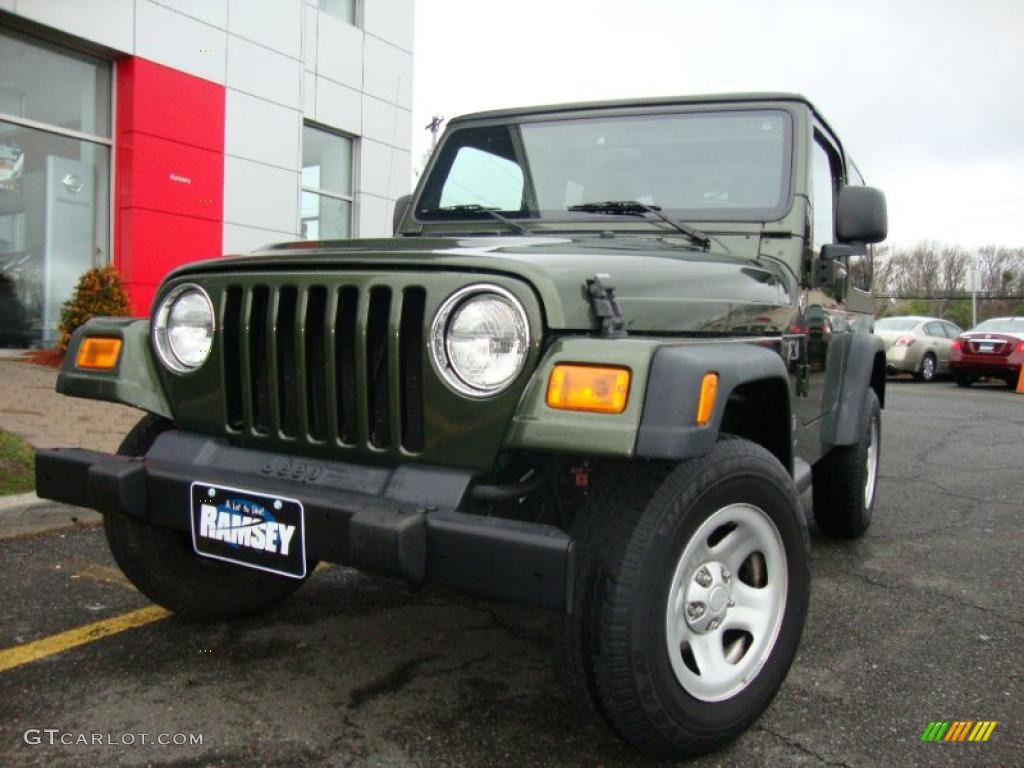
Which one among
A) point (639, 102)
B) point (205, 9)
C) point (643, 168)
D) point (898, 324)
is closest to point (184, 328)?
point (643, 168)

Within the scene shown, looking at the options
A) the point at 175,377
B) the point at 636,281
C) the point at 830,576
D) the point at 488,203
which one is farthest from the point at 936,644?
the point at 175,377

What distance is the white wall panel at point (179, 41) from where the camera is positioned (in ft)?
32.2

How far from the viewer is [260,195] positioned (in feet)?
37.3

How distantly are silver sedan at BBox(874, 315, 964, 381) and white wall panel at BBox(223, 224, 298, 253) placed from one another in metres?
11.4

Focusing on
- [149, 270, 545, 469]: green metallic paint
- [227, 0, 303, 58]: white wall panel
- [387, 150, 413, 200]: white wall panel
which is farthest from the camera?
[387, 150, 413, 200]: white wall panel

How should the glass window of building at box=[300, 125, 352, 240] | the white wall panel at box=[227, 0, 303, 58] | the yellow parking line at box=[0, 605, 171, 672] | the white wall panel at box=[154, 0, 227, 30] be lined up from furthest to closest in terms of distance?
the glass window of building at box=[300, 125, 352, 240], the white wall panel at box=[227, 0, 303, 58], the white wall panel at box=[154, 0, 227, 30], the yellow parking line at box=[0, 605, 171, 672]

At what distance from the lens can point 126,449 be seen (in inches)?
107

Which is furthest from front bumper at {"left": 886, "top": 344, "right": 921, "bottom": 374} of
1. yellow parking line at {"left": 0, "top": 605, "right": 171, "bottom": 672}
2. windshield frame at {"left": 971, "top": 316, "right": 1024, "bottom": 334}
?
yellow parking line at {"left": 0, "top": 605, "right": 171, "bottom": 672}

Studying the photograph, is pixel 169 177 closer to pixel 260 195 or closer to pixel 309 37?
pixel 260 195

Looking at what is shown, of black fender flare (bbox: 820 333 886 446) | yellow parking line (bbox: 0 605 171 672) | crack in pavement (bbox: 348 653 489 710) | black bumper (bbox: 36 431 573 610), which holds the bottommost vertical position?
yellow parking line (bbox: 0 605 171 672)

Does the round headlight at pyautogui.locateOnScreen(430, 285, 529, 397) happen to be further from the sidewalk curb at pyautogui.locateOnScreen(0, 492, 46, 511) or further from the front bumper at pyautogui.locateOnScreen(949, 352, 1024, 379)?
the front bumper at pyautogui.locateOnScreen(949, 352, 1024, 379)

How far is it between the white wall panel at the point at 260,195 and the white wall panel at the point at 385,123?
1.78m

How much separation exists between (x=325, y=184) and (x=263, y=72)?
6.24 ft

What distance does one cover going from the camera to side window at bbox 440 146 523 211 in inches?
137
